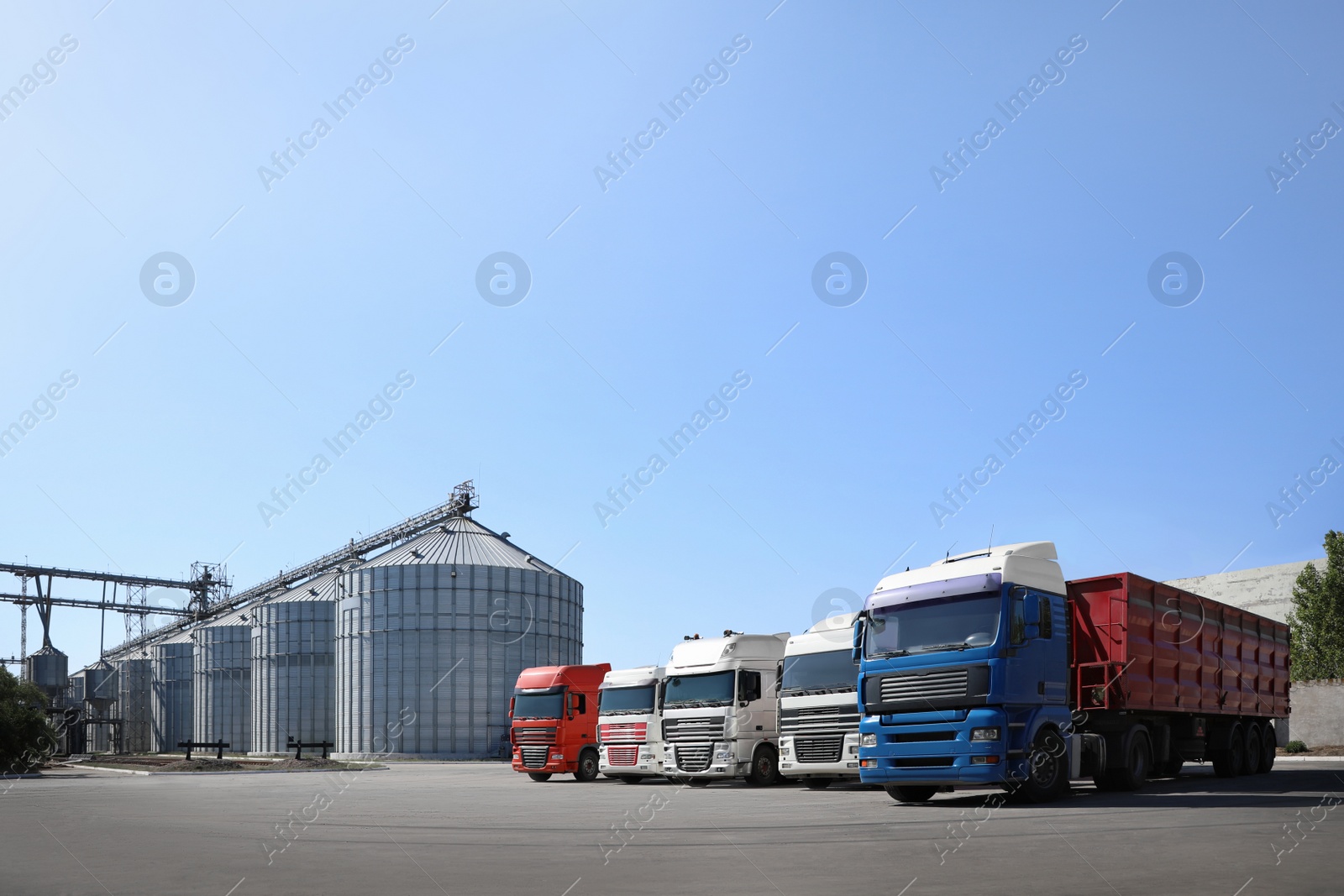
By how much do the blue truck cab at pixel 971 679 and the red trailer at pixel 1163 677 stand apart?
1.36 m

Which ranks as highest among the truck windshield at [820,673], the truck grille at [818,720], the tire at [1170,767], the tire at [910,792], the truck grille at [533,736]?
the truck windshield at [820,673]

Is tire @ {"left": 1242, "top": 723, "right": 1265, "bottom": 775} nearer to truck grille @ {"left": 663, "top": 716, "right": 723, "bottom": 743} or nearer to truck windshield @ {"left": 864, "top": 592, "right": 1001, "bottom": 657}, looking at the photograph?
truck windshield @ {"left": 864, "top": 592, "right": 1001, "bottom": 657}

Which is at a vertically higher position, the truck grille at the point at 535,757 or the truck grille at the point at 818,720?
the truck grille at the point at 818,720

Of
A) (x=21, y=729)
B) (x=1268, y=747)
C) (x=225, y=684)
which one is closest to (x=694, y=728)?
(x=1268, y=747)

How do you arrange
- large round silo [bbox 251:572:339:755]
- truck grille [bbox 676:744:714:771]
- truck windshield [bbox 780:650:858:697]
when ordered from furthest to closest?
large round silo [bbox 251:572:339:755] → truck grille [bbox 676:744:714:771] → truck windshield [bbox 780:650:858:697]

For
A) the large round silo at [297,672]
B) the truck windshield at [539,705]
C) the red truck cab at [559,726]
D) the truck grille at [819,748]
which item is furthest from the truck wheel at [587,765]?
the large round silo at [297,672]

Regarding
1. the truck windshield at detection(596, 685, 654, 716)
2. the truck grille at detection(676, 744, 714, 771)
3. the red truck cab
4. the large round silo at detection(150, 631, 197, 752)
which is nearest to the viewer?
the truck grille at detection(676, 744, 714, 771)

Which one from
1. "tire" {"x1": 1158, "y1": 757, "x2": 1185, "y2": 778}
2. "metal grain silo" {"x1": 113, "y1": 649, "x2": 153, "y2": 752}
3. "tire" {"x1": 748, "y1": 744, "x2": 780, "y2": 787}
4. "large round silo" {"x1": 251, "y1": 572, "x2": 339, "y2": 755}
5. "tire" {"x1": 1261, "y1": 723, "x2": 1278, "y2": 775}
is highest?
"tire" {"x1": 1158, "y1": 757, "x2": 1185, "y2": 778}

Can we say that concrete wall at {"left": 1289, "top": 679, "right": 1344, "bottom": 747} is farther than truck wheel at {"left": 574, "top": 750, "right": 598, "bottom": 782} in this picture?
Yes

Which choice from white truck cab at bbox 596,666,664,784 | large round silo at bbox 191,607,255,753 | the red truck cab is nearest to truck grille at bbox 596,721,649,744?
white truck cab at bbox 596,666,664,784

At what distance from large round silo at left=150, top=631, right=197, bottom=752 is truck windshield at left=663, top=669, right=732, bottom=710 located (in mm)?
75068

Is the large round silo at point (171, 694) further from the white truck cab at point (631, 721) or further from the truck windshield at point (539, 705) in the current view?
the white truck cab at point (631, 721)

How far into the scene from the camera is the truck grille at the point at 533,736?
34.1 meters

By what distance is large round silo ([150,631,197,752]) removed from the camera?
93.3 m
